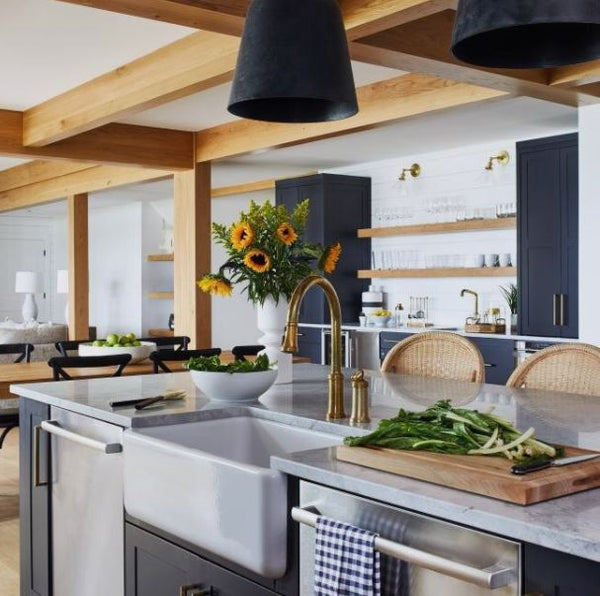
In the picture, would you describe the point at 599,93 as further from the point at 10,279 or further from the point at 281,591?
the point at 10,279

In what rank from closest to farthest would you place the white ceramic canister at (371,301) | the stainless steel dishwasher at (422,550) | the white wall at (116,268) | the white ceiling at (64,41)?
the stainless steel dishwasher at (422,550)
the white ceiling at (64,41)
the white ceramic canister at (371,301)
the white wall at (116,268)

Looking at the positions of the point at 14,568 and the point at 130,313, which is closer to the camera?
the point at 14,568

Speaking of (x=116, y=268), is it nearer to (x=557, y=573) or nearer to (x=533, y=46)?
(x=533, y=46)

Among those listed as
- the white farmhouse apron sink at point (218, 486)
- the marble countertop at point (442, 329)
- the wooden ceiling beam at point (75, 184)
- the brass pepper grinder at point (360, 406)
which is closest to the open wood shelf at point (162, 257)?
the wooden ceiling beam at point (75, 184)

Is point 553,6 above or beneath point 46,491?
above

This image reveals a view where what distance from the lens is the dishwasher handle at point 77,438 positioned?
8.04 feet

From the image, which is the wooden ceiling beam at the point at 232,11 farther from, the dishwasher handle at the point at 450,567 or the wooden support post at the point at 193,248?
the wooden support post at the point at 193,248

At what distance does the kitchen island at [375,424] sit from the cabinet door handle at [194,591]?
0.11 meters

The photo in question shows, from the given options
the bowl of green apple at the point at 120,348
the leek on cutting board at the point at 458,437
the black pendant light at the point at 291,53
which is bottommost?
the bowl of green apple at the point at 120,348

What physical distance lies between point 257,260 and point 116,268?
9.85 meters

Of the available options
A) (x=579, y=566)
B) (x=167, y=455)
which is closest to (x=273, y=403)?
(x=167, y=455)

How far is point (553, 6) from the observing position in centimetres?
137

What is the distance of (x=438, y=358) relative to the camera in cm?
353

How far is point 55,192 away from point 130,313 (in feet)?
10.5
